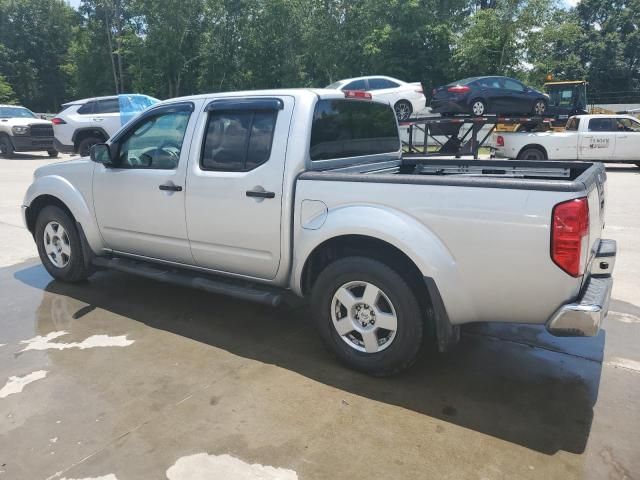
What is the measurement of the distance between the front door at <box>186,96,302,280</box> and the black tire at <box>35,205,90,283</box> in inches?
63.2

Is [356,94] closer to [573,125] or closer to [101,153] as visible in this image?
[101,153]

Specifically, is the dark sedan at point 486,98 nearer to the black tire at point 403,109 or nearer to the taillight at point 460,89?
the taillight at point 460,89

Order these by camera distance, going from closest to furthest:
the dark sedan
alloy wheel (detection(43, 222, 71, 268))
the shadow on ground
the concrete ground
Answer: the concrete ground < the shadow on ground < alloy wheel (detection(43, 222, 71, 268)) < the dark sedan

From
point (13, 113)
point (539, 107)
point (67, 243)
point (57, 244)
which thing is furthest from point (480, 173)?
point (13, 113)

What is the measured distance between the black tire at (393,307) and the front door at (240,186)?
487 mm

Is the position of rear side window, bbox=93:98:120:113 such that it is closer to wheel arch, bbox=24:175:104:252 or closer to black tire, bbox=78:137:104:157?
black tire, bbox=78:137:104:157

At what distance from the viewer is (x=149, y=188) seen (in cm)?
426

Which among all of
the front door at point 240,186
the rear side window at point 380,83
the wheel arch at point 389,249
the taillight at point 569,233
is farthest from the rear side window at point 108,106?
the taillight at point 569,233

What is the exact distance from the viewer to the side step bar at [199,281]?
3.71 m

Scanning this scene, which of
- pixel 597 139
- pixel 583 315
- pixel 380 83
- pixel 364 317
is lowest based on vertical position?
pixel 364 317

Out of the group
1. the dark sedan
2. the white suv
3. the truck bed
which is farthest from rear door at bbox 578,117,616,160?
the white suv

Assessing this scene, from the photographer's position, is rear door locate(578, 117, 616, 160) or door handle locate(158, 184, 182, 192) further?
rear door locate(578, 117, 616, 160)

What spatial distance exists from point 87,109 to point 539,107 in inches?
513

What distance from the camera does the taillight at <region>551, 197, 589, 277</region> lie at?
2604 millimetres
